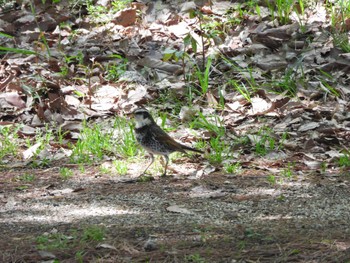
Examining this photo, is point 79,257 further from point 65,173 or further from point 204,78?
point 204,78

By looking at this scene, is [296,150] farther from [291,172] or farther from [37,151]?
[37,151]

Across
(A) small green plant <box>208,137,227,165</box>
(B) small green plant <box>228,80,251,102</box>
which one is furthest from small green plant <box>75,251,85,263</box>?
(B) small green plant <box>228,80,251,102</box>

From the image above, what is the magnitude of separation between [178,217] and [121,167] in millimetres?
1813

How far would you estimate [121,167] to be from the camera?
7.36 meters

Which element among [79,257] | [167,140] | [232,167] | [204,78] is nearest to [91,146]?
[167,140]

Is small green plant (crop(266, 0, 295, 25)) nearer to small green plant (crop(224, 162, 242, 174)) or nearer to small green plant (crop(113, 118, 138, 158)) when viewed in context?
small green plant (crop(113, 118, 138, 158))

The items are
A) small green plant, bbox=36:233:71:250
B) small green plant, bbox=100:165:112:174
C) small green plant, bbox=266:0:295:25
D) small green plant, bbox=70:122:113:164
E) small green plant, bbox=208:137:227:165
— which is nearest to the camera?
small green plant, bbox=36:233:71:250

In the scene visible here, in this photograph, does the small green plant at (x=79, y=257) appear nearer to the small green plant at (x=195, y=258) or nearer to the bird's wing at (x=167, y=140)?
the small green plant at (x=195, y=258)

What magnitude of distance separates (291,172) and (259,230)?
1.97m

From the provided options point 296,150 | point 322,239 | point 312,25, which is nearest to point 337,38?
point 312,25

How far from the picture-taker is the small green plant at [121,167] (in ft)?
23.9

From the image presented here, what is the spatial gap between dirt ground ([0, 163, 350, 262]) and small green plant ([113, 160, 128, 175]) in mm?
161

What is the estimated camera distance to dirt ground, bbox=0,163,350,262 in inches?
187

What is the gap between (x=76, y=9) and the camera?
11.4m
